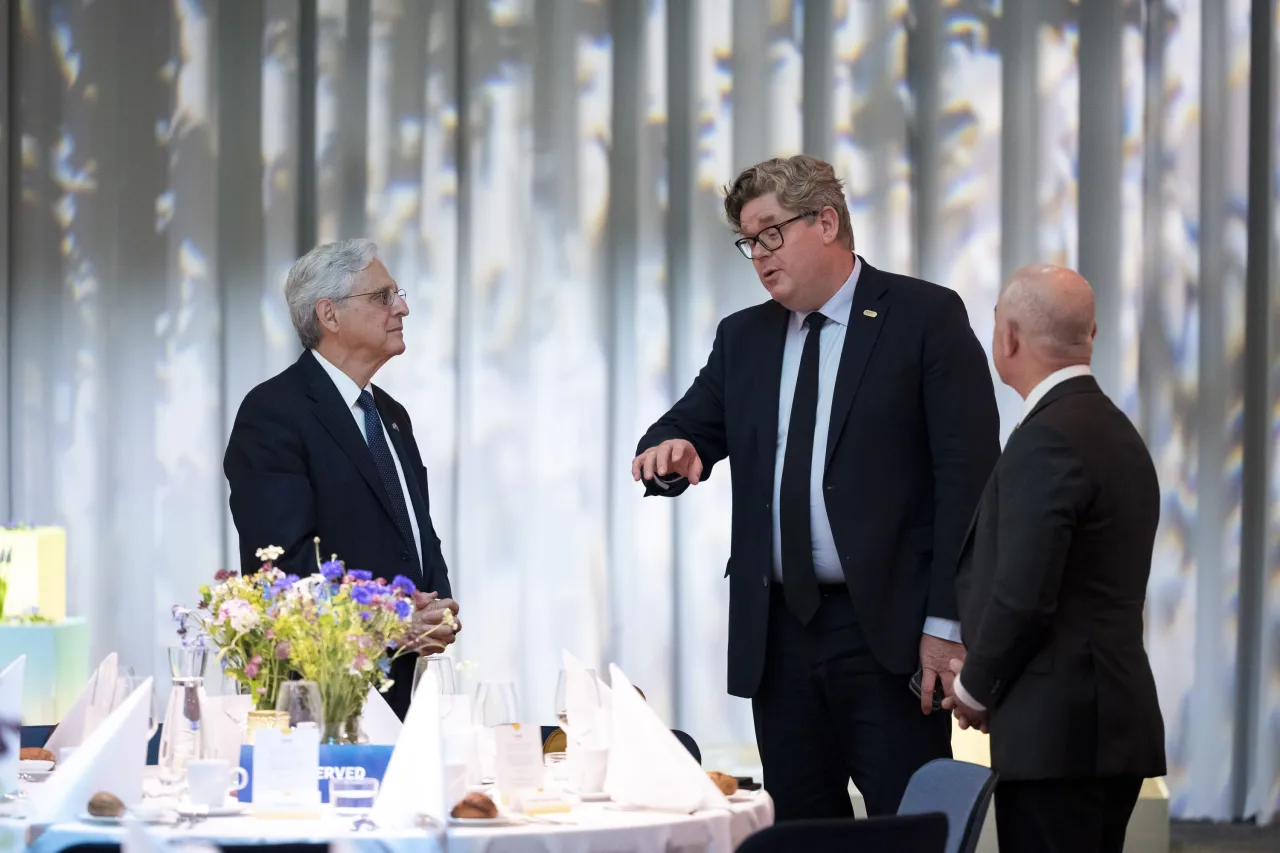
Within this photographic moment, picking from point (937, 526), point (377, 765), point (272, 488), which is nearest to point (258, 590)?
point (377, 765)

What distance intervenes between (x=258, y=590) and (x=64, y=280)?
3800 mm

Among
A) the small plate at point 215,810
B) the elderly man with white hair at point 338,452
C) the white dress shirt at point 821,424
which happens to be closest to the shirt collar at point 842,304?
the white dress shirt at point 821,424

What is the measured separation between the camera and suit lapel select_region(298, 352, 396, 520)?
3785 millimetres

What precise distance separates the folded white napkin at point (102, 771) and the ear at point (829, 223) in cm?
178

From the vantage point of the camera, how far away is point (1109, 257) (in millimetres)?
5941

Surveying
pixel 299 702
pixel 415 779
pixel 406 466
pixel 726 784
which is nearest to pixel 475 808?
pixel 415 779

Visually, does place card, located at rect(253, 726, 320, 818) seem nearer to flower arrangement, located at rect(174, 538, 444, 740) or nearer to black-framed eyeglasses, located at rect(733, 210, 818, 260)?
flower arrangement, located at rect(174, 538, 444, 740)

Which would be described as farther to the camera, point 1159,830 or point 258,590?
point 1159,830

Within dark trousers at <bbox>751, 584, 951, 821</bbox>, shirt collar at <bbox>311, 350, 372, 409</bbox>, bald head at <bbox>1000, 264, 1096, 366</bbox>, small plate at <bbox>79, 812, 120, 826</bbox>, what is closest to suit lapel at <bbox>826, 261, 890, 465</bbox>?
dark trousers at <bbox>751, 584, 951, 821</bbox>

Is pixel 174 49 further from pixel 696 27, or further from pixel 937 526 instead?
pixel 937 526

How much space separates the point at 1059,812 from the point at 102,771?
63.5 inches

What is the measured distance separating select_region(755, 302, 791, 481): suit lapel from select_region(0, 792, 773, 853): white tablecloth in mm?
1133

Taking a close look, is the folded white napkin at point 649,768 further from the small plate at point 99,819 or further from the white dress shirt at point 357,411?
the white dress shirt at point 357,411

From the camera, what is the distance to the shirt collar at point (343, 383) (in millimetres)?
3885
